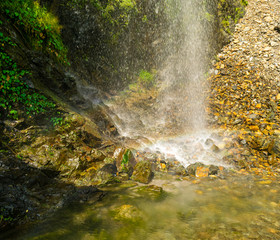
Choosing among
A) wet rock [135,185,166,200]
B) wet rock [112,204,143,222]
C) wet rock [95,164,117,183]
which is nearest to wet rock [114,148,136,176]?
wet rock [95,164,117,183]

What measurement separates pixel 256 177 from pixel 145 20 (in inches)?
386

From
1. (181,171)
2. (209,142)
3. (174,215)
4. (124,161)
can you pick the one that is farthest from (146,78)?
(174,215)

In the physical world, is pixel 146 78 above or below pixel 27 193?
above

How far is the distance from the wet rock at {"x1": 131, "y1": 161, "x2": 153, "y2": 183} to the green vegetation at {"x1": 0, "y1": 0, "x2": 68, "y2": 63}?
17.8ft

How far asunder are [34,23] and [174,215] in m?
7.21

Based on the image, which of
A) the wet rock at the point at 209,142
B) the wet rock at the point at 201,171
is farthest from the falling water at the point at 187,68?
the wet rock at the point at 201,171

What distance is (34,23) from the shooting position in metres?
5.33

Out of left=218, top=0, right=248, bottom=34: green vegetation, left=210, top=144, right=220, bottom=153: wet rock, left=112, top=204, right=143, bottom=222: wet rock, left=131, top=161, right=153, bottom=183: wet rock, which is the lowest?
left=112, top=204, right=143, bottom=222: wet rock

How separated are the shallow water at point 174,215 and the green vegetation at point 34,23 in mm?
5549

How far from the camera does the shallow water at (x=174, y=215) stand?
2.74 meters

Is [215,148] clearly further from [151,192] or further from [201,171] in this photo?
[151,192]

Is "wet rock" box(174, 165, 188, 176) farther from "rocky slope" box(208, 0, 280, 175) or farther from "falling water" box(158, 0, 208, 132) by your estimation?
"falling water" box(158, 0, 208, 132)

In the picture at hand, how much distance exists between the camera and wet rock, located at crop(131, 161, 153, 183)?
16.2 feet

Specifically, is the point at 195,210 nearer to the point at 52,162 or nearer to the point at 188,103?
the point at 52,162
